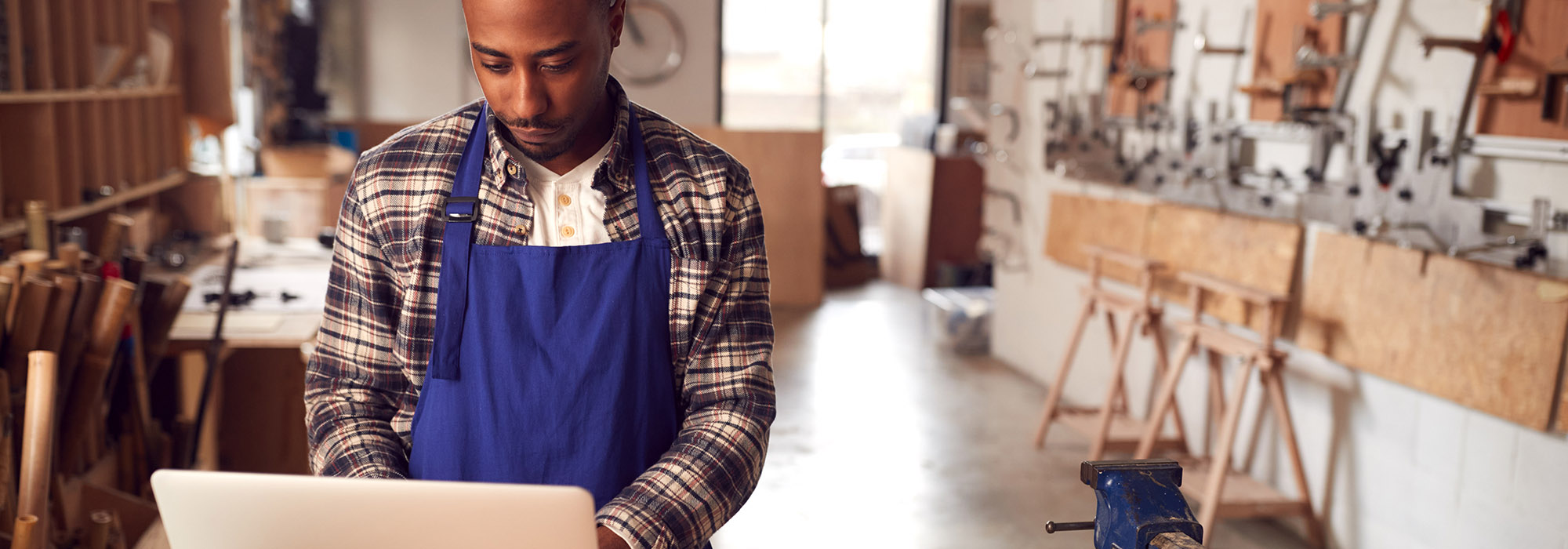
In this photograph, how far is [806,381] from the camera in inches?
197

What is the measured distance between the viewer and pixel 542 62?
3.57 ft

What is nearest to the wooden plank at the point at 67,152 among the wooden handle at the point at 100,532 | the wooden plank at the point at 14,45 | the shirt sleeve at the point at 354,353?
the wooden plank at the point at 14,45

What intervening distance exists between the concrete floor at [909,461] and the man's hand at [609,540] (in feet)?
7.17

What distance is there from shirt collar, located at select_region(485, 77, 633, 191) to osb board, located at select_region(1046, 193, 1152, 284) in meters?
3.16

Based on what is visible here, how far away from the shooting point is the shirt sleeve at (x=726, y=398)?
113 cm

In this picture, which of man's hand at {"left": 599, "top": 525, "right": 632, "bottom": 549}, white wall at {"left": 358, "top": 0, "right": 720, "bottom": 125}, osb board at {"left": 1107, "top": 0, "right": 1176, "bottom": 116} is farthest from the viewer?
white wall at {"left": 358, "top": 0, "right": 720, "bottom": 125}

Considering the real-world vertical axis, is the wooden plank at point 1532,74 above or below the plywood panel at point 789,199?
above

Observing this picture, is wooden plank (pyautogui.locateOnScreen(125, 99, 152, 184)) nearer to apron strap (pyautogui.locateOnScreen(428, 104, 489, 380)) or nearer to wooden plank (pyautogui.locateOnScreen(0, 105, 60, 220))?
wooden plank (pyautogui.locateOnScreen(0, 105, 60, 220))

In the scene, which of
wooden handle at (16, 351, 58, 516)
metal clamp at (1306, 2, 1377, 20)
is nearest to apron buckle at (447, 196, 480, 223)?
wooden handle at (16, 351, 58, 516)

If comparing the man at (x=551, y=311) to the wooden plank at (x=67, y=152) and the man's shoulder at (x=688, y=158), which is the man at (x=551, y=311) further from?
the wooden plank at (x=67, y=152)

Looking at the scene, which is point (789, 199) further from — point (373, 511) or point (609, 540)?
point (373, 511)

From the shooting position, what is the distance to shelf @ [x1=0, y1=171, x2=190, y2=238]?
240 centimetres

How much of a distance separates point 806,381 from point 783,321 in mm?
1299

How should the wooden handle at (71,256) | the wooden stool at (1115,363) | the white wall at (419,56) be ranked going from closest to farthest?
1. the wooden handle at (71,256)
2. the wooden stool at (1115,363)
3. the white wall at (419,56)
